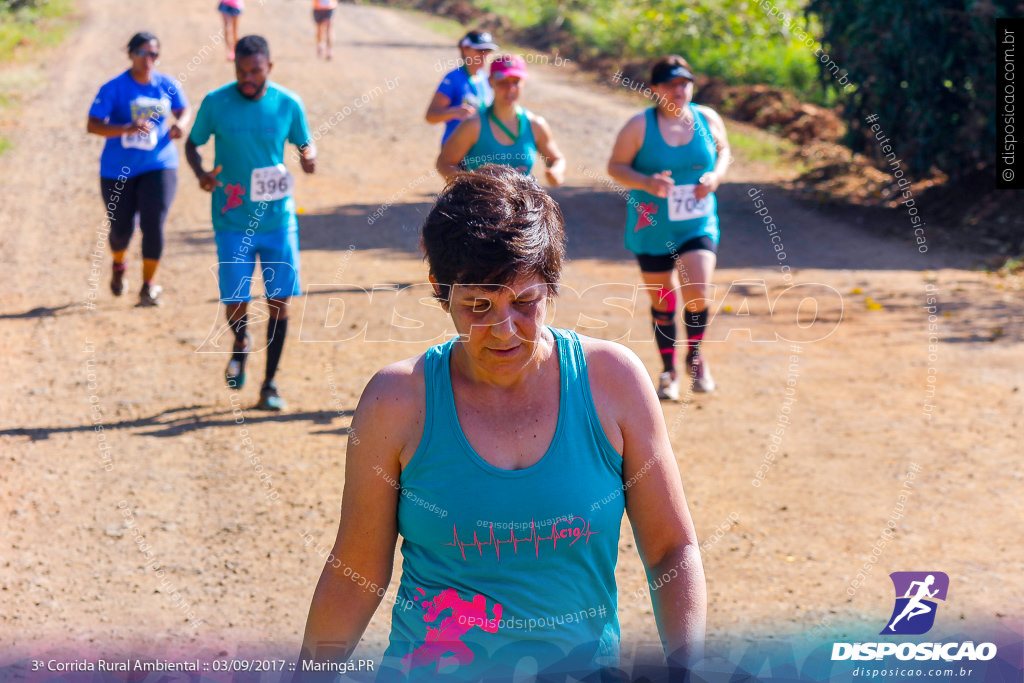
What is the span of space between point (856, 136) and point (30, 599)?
1002 cm

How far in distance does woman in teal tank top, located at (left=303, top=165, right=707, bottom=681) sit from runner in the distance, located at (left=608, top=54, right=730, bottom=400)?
13.0 ft

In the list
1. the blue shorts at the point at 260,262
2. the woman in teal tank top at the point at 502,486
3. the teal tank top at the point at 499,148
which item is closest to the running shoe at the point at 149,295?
the blue shorts at the point at 260,262

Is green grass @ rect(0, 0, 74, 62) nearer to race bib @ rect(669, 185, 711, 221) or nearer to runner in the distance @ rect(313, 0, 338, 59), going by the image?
runner in the distance @ rect(313, 0, 338, 59)

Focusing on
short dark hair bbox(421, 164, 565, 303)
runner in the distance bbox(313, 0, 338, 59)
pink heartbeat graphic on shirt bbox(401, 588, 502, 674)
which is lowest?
runner in the distance bbox(313, 0, 338, 59)

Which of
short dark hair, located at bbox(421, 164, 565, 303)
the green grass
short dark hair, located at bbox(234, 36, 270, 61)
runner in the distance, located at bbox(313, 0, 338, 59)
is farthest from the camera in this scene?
the green grass

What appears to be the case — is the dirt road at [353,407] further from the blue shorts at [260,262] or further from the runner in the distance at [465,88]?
the runner in the distance at [465,88]

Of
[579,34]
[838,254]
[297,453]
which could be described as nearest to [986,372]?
[838,254]

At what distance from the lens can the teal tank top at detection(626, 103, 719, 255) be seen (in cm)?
613

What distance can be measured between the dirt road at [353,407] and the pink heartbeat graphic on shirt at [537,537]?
67.9 inches

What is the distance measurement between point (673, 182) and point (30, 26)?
2028cm

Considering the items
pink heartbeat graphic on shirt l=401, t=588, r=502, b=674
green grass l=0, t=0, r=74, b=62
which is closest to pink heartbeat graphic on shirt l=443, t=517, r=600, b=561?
pink heartbeat graphic on shirt l=401, t=588, r=502, b=674

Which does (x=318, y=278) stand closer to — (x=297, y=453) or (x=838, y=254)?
(x=297, y=453)

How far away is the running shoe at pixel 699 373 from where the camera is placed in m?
6.62

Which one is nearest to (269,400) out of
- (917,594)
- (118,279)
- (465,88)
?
(118,279)
